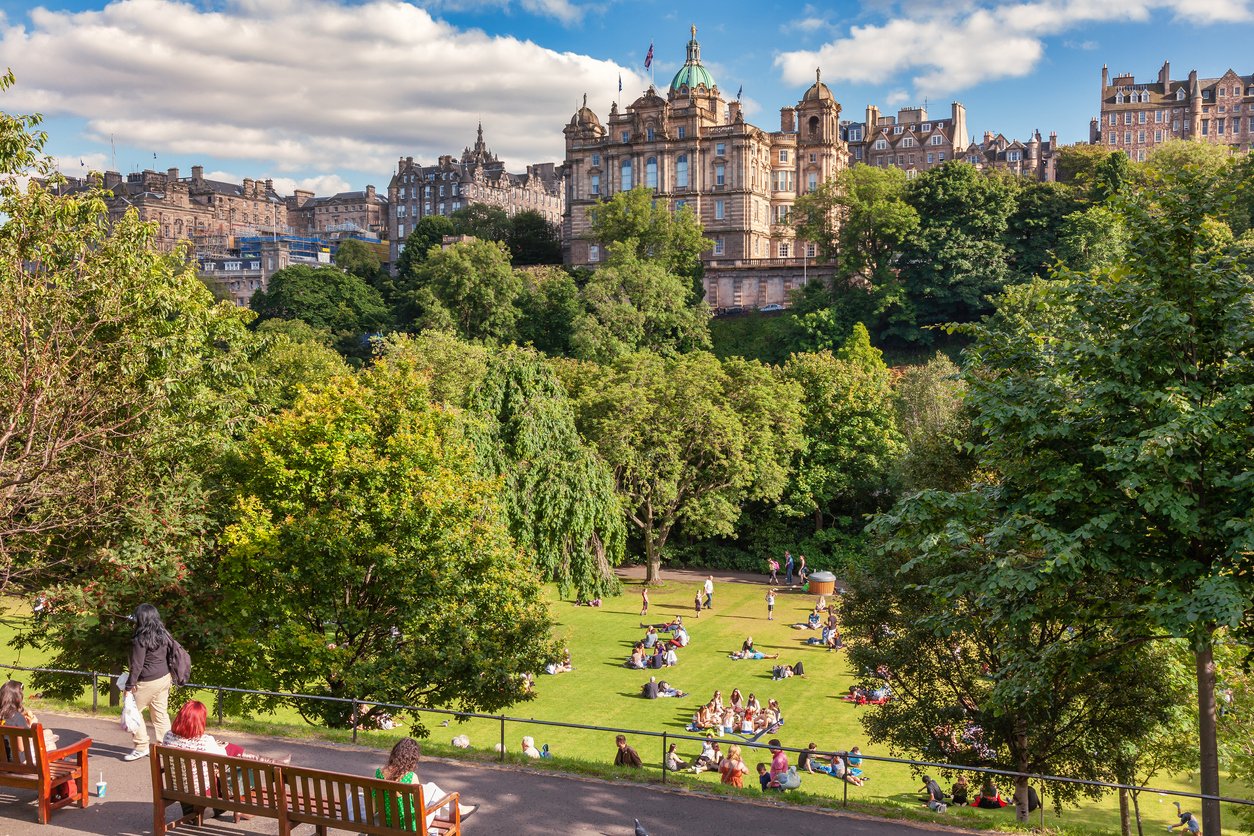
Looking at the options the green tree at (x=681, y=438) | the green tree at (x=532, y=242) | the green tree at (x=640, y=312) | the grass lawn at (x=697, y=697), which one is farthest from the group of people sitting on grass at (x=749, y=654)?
the green tree at (x=532, y=242)

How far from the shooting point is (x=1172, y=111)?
381ft

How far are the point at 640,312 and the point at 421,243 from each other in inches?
1374

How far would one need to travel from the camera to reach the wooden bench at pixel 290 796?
29.2 ft

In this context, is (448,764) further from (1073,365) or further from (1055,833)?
(1073,365)

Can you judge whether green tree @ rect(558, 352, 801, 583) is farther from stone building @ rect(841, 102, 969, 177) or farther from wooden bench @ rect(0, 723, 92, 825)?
stone building @ rect(841, 102, 969, 177)

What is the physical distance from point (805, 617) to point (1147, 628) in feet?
97.5

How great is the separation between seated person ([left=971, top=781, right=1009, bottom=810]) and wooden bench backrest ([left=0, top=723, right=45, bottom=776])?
14.7 metres

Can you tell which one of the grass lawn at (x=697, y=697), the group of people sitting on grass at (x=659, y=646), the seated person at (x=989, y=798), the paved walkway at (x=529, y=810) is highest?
the paved walkway at (x=529, y=810)

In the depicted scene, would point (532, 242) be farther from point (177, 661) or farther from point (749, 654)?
point (177, 661)

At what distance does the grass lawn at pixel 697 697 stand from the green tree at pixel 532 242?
5586 cm

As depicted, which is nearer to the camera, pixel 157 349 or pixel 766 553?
pixel 157 349

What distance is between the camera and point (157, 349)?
61.2 ft

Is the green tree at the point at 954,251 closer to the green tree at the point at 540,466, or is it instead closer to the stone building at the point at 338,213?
the green tree at the point at 540,466

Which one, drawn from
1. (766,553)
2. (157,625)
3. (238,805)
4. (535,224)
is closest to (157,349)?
(157,625)
